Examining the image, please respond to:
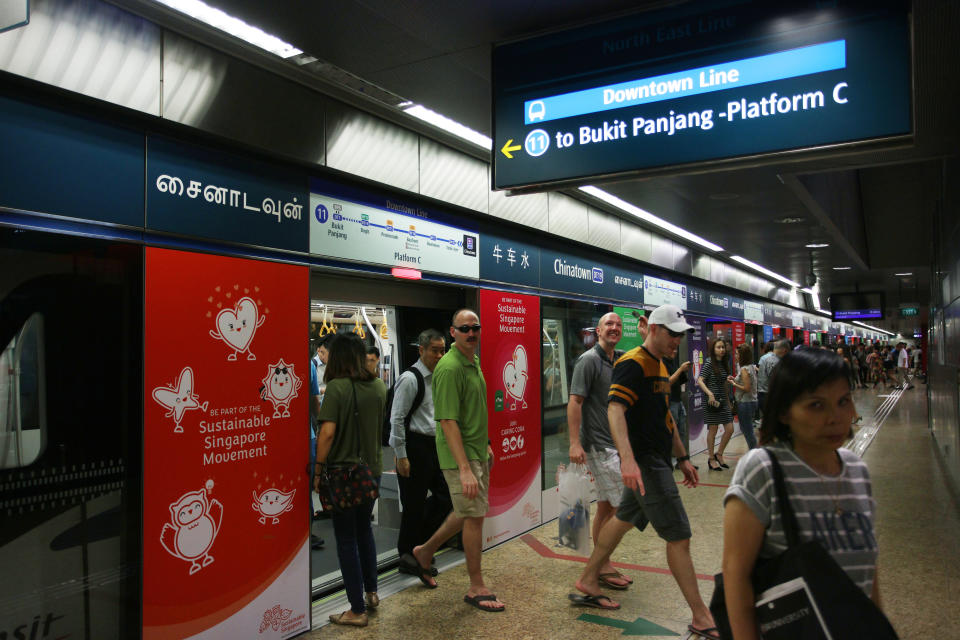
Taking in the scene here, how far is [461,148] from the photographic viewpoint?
17.3ft

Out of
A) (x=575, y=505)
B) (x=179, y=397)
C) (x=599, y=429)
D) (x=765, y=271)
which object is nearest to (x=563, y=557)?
(x=575, y=505)

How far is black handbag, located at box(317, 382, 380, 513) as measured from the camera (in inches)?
149

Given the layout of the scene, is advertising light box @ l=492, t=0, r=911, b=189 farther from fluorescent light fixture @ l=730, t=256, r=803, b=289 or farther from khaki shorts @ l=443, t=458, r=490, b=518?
fluorescent light fixture @ l=730, t=256, r=803, b=289

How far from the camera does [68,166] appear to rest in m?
2.85

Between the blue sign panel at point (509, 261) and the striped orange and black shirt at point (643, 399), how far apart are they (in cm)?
205

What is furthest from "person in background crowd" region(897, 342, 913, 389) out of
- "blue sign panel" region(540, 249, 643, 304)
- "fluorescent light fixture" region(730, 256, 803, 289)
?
"blue sign panel" region(540, 249, 643, 304)

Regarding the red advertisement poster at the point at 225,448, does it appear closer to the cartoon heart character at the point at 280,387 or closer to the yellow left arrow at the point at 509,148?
the cartoon heart character at the point at 280,387

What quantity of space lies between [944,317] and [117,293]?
28.2 ft

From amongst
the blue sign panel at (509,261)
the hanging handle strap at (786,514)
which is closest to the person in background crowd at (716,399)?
the blue sign panel at (509,261)

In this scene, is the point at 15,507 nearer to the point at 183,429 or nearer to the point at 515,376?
the point at 183,429

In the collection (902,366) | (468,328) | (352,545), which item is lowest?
(352,545)

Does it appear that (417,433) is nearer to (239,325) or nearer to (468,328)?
(468,328)

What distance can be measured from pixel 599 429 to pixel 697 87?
2.42 metres

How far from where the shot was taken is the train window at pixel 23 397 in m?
2.73
